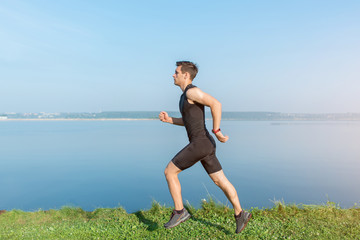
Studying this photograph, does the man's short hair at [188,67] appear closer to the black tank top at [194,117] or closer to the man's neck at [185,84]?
the man's neck at [185,84]

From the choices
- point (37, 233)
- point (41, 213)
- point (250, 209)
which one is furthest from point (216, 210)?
point (41, 213)

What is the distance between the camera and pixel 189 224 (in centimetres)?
550

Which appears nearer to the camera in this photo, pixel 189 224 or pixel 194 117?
pixel 194 117

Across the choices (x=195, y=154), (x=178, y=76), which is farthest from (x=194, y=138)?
(x=178, y=76)

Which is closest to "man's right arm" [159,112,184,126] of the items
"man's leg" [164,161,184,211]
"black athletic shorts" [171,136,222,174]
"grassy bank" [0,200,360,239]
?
"black athletic shorts" [171,136,222,174]

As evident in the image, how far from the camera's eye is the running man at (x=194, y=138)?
4129 mm

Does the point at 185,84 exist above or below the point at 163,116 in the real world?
above

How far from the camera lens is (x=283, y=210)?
6.16m

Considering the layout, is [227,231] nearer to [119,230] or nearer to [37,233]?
[119,230]

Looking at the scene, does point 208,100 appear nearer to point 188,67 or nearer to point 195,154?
point 188,67

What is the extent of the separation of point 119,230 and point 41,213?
2.35 m

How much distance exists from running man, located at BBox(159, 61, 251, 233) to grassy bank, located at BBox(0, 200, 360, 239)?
2.88 ft

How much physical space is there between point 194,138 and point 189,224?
2135 millimetres

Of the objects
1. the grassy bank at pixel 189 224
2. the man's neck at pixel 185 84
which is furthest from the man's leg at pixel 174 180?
the man's neck at pixel 185 84
